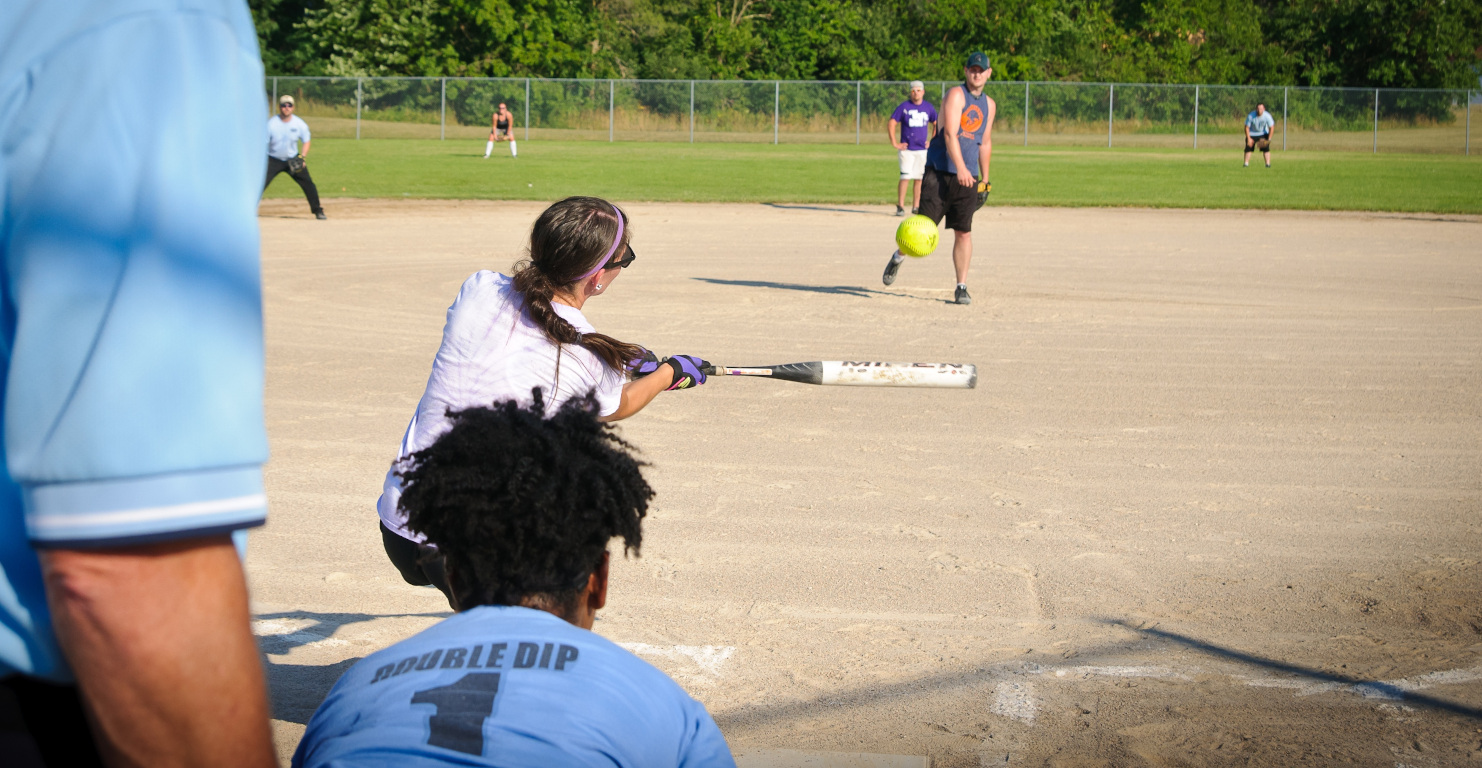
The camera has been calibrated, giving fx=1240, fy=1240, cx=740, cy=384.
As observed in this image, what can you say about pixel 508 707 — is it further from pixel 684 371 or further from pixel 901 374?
pixel 901 374

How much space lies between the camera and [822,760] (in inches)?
146

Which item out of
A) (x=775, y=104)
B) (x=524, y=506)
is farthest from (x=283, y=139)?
(x=775, y=104)

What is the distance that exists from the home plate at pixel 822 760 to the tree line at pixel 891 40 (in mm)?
54583

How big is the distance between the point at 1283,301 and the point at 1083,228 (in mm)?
7547

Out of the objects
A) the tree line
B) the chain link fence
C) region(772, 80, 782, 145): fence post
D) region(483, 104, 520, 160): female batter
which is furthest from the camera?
the tree line

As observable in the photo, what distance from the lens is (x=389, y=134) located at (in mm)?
46938

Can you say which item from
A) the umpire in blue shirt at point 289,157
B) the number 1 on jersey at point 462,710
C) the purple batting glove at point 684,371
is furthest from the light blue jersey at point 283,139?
the number 1 on jersey at point 462,710

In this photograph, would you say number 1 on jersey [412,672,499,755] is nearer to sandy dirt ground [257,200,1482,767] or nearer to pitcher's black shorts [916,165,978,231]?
sandy dirt ground [257,200,1482,767]

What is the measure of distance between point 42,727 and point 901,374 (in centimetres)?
521

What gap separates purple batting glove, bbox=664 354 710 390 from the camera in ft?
15.8

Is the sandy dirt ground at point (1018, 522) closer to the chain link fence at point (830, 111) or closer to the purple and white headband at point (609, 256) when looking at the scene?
the purple and white headband at point (609, 256)

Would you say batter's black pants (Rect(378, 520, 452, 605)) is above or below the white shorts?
below

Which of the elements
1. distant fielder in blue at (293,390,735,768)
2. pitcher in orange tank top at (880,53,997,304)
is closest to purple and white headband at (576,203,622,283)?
distant fielder in blue at (293,390,735,768)

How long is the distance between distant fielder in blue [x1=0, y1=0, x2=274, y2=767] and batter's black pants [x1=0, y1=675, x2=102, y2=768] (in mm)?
111
